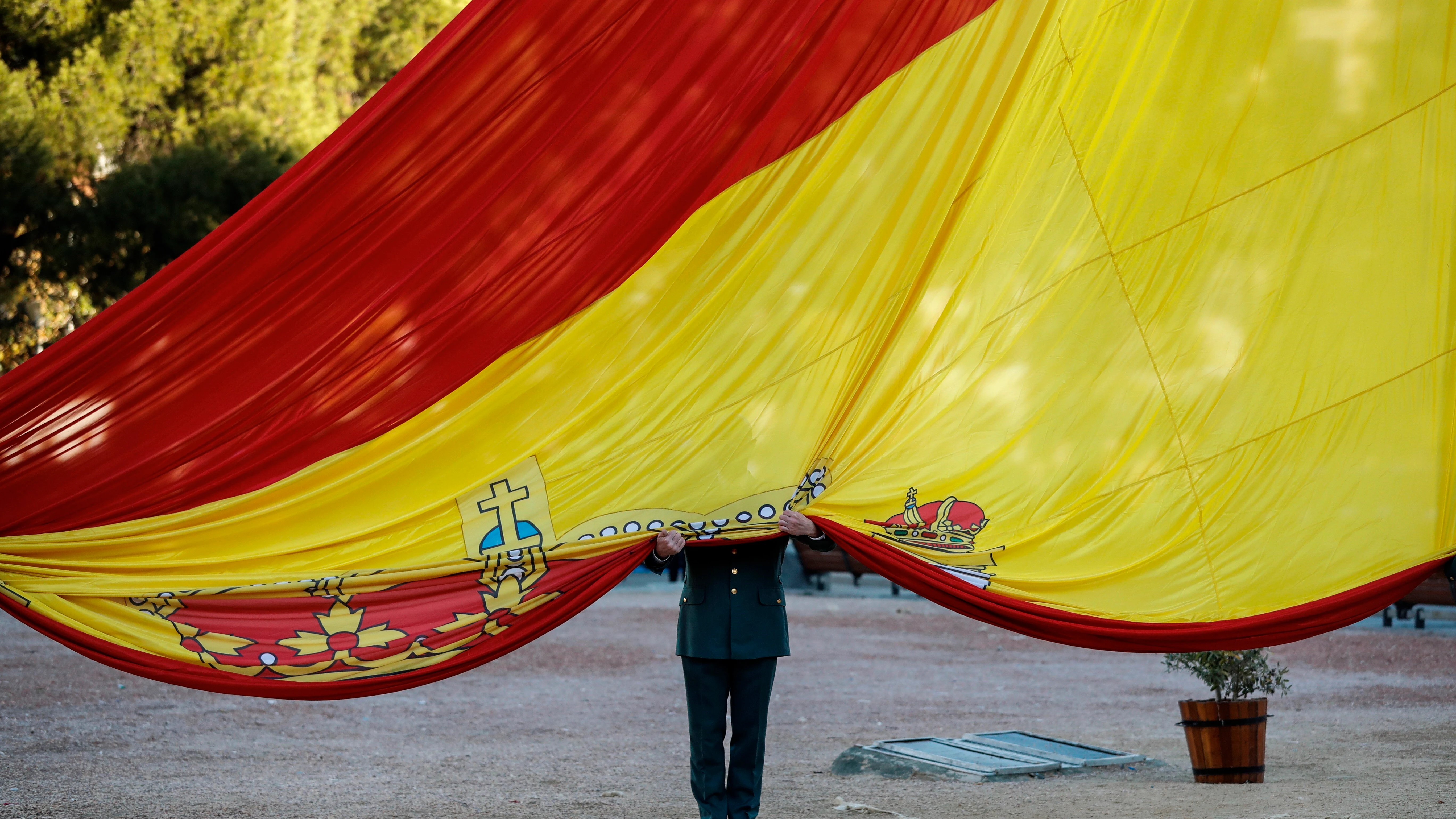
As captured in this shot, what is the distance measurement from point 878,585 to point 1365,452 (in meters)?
16.1

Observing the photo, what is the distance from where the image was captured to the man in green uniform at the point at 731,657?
491cm

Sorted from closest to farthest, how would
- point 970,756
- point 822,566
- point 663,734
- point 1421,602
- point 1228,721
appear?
point 1228,721 < point 970,756 < point 663,734 < point 1421,602 < point 822,566

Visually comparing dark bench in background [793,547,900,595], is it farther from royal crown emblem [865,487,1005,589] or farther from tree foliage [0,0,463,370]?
royal crown emblem [865,487,1005,589]

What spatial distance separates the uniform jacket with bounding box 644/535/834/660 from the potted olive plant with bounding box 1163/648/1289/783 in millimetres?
2388

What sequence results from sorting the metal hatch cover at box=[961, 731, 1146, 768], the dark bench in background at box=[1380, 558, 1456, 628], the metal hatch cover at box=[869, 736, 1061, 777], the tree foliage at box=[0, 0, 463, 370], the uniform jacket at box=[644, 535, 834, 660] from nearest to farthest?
the uniform jacket at box=[644, 535, 834, 660] → the metal hatch cover at box=[869, 736, 1061, 777] → the metal hatch cover at box=[961, 731, 1146, 768] → the dark bench in background at box=[1380, 558, 1456, 628] → the tree foliage at box=[0, 0, 463, 370]

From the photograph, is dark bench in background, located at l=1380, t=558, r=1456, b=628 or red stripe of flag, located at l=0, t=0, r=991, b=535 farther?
dark bench in background, located at l=1380, t=558, r=1456, b=628

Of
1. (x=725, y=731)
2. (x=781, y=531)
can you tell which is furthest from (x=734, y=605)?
(x=781, y=531)

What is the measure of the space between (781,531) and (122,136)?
1848 cm

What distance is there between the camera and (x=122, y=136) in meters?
19.4

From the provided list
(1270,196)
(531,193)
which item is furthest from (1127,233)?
(531,193)

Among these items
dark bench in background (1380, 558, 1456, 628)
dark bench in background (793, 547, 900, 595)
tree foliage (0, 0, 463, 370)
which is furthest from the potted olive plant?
tree foliage (0, 0, 463, 370)

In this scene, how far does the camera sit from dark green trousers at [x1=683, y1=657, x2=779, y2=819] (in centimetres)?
495

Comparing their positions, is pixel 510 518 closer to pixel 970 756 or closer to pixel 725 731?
pixel 725 731

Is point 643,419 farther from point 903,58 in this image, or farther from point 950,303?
point 903,58
